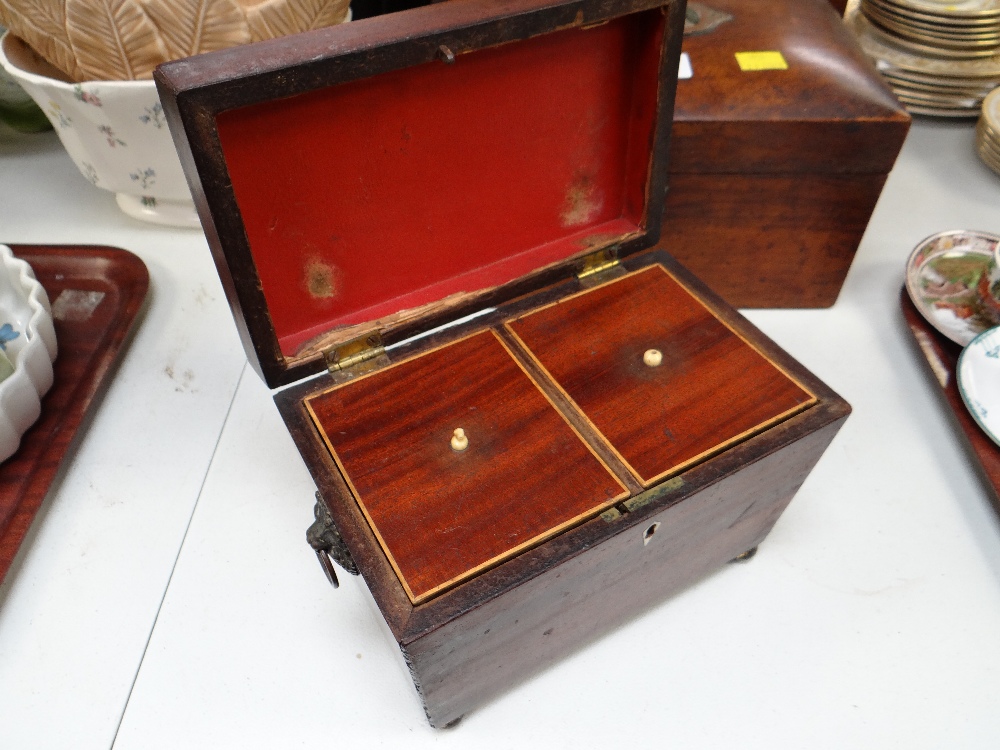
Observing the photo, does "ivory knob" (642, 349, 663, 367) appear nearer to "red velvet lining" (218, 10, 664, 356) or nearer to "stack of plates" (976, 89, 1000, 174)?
"red velvet lining" (218, 10, 664, 356)

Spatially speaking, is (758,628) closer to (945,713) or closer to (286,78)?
(945,713)

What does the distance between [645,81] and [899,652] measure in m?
0.75

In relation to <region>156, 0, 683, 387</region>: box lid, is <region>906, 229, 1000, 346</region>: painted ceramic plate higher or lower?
lower

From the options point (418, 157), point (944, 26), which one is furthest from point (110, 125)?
point (944, 26)

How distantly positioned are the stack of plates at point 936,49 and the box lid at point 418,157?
947mm

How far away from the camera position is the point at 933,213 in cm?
146

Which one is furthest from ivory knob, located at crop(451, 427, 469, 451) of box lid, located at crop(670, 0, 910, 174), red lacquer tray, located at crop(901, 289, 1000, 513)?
red lacquer tray, located at crop(901, 289, 1000, 513)

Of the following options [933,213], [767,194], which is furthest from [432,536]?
[933,213]

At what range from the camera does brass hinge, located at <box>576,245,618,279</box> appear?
94cm

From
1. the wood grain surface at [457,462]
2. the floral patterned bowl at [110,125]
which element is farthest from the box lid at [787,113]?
the floral patterned bowl at [110,125]

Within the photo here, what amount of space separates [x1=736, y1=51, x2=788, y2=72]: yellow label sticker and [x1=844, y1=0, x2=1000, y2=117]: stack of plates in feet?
1.83

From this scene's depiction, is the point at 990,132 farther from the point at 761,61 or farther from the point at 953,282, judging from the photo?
the point at 761,61

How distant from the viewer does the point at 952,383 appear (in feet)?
3.60

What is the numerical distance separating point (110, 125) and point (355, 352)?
2.21ft
